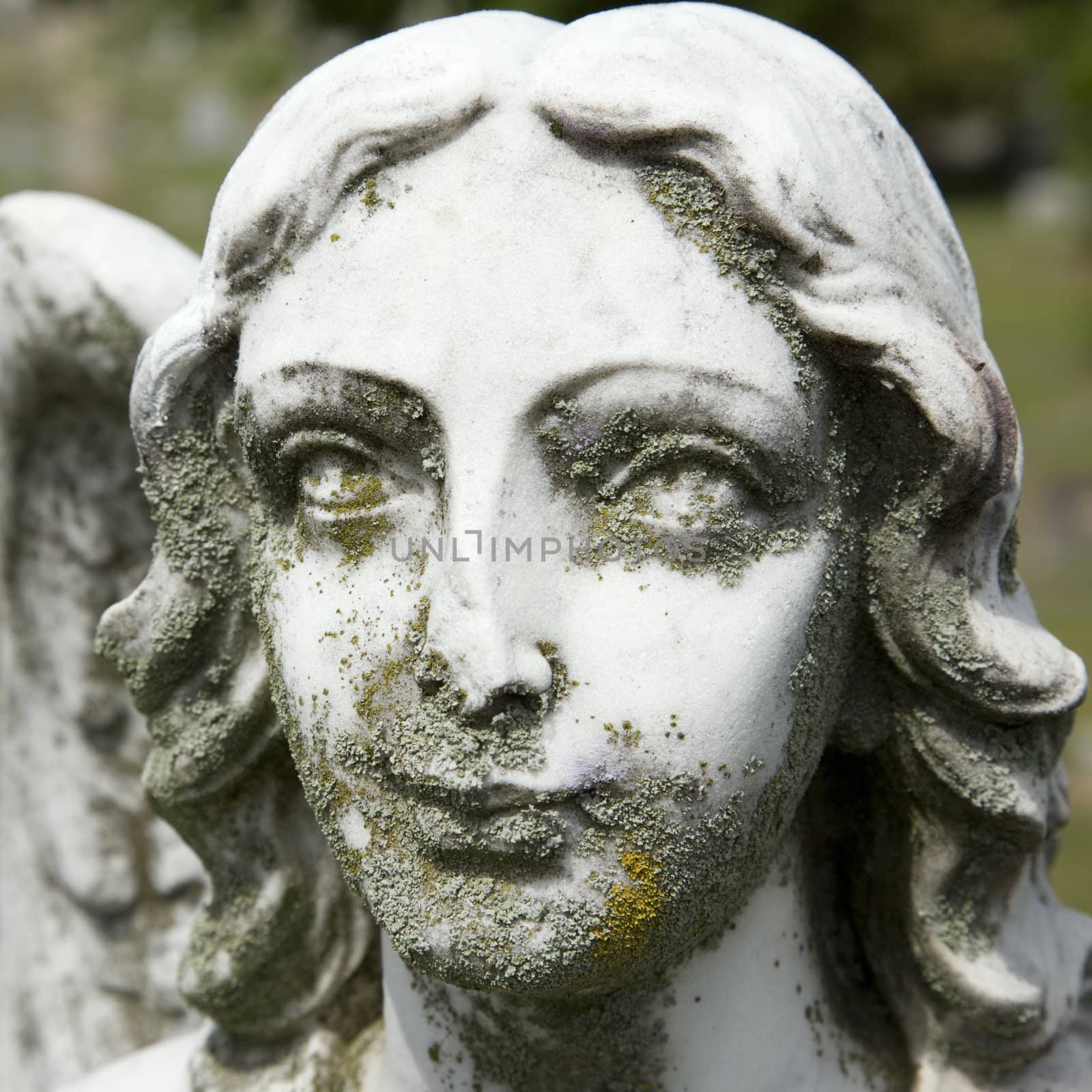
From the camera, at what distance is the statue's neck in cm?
176

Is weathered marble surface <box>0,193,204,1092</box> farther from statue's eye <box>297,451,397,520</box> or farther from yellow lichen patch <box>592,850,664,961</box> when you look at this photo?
yellow lichen patch <box>592,850,664,961</box>

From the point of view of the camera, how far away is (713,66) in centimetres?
157

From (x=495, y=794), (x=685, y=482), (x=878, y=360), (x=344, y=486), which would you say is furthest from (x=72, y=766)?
(x=878, y=360)

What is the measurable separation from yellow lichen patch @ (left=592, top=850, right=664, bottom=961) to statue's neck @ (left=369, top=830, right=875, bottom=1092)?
19cm

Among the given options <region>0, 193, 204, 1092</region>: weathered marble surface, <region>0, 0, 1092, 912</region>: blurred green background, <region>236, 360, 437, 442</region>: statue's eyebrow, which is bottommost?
<region>0, 0, 1092, 912</region>: blurred green background

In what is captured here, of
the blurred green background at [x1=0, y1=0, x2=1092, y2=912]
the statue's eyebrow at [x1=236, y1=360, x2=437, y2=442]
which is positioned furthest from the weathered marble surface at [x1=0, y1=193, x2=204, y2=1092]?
the blurred green background at [x1=0, y1=0, x2=1092, y2=912]

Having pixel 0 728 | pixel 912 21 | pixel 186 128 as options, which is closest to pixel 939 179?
pixel 912 21

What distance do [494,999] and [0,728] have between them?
1088mm

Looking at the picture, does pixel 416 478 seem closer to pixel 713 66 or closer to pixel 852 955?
pixel 713 66

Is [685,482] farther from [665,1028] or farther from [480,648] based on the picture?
[665,1028]

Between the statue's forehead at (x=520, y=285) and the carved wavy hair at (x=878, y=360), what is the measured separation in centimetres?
4

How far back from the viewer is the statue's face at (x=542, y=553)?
150cm

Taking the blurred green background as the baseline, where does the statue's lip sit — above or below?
above

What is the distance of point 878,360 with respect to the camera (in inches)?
62.8
